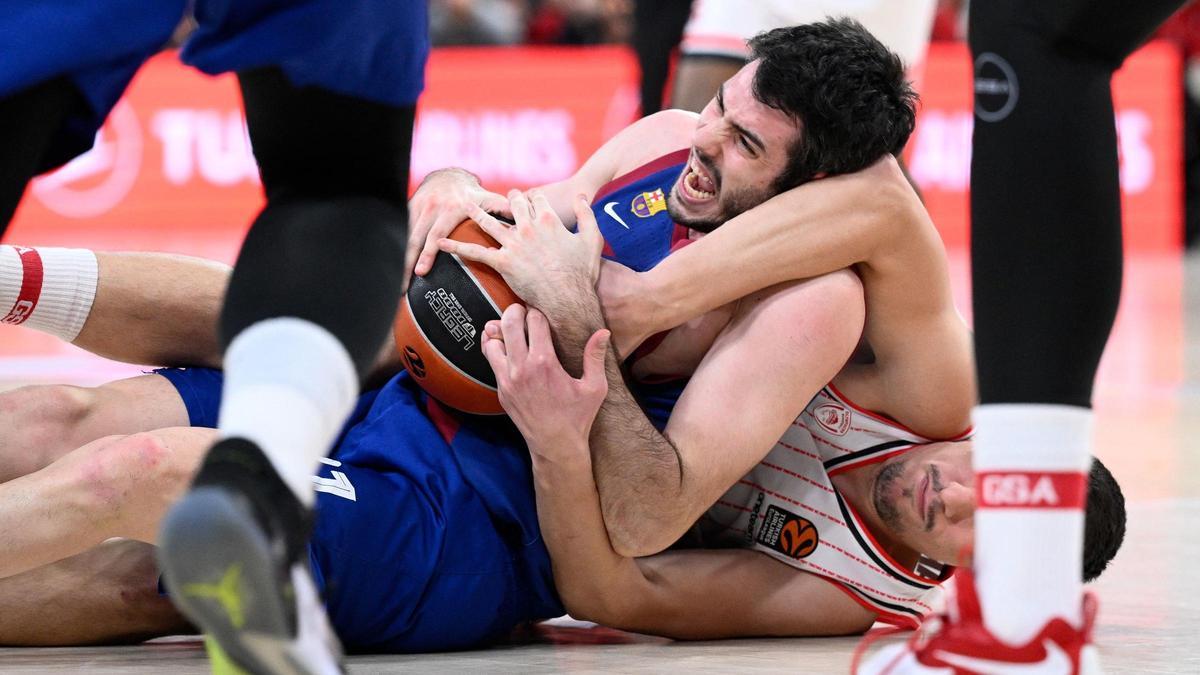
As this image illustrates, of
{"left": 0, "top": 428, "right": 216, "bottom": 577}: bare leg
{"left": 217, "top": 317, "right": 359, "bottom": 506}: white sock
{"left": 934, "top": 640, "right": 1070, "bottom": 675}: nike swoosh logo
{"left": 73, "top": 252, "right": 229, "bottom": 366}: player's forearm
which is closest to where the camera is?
{"left": 217, "top": 317, "right": 359, "bottom": 506}: white sock

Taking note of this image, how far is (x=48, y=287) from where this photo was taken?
2668mm

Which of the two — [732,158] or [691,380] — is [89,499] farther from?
[732,158]

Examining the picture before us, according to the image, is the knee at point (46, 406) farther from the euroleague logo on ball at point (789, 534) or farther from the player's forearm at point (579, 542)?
the euroleague logo on ball at point (789, 534)

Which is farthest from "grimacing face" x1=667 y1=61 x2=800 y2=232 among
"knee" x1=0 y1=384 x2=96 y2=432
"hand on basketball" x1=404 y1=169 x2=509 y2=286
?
"knee" x1=0 y1=384 x2=96 y2=432

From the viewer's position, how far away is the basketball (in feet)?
8.39

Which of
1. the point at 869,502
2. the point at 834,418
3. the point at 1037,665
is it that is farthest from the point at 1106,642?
the point at 1037,665

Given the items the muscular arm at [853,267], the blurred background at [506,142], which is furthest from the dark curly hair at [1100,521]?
the blurred background at [506,142]

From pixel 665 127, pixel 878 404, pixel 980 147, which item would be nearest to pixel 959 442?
pixel 878 404

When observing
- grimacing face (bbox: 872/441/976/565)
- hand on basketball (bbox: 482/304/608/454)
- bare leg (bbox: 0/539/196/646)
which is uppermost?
hand on basketball (bbox: 482/304/608/454)

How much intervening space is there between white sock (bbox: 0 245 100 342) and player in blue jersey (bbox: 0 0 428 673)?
1102mm

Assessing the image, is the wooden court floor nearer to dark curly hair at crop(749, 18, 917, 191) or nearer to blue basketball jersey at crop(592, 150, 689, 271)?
blue basketball jersey at crop(592, 150, 689, 271)

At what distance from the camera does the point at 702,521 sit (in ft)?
9.10

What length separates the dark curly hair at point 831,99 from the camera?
262cm

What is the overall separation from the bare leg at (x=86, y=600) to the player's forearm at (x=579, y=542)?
0.62 meters
